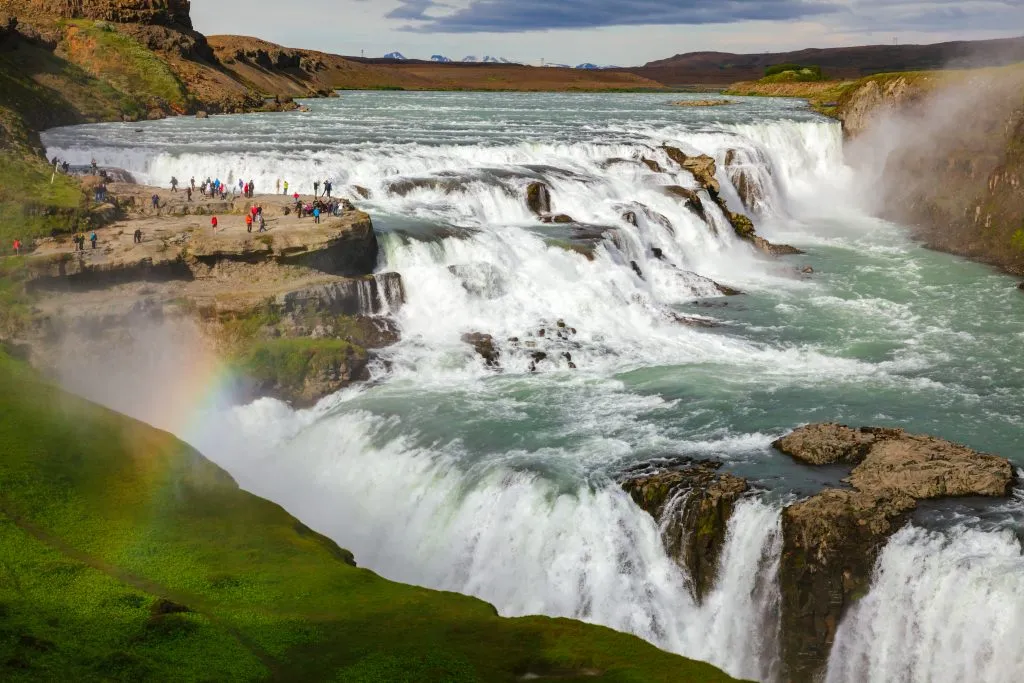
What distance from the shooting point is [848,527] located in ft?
62.4

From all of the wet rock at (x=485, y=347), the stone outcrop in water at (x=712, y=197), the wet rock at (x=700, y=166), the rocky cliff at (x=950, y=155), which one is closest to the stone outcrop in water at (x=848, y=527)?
the wet rock at (x=485, y=347)

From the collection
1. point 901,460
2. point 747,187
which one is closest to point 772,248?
point 747,187

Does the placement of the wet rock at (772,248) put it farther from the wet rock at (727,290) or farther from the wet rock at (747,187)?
the wet rock at (727,290)

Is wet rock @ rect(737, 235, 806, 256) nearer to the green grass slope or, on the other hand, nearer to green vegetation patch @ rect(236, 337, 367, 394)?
green vegetation patch @ rect(236, 337, 367, 394)

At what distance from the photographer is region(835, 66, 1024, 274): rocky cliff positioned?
1866 inches

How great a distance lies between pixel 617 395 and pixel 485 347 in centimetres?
570

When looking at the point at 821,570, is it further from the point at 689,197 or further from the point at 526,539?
the point at 689,197

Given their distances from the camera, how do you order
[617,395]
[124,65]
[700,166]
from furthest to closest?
[124,65] < [700,166] < [617,395]

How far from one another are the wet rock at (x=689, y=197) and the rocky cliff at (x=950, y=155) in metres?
12.3

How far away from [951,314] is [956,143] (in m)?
20.0

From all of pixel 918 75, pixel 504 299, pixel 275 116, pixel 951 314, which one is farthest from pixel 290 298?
pixel 275 116

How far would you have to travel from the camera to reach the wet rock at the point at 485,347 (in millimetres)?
32125

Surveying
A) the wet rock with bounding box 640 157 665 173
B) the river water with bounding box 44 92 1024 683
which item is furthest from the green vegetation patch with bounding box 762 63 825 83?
the wet rock with bounding box 640 157 665 173

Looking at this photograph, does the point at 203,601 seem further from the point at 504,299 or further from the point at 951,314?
the point at 951,314
